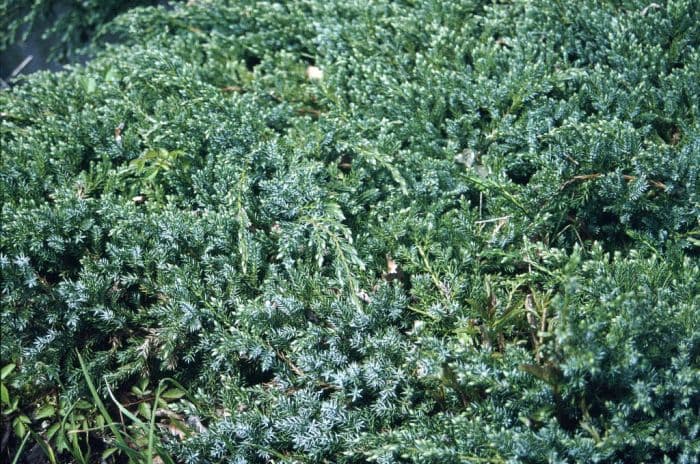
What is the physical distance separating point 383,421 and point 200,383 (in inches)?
31.3

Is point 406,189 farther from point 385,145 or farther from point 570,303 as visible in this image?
point 570,303

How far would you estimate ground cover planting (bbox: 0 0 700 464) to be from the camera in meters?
2.03

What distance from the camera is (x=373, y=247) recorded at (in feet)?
8.36

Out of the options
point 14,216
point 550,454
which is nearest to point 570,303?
point 550,454

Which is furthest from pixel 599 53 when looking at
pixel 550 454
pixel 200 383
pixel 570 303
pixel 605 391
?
pixel 200 383

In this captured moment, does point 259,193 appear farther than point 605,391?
Yes

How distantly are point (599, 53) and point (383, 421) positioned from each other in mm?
1853

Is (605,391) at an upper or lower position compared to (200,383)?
upper

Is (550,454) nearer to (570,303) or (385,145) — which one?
(570,303)

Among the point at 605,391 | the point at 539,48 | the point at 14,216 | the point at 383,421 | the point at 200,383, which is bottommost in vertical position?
the point at 200,383

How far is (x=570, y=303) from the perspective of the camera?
82.2 inches

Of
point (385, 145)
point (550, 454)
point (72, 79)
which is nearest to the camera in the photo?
point (550, 454)

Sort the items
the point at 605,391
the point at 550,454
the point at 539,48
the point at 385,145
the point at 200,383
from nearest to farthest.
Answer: the point at 550,454, the point at 605,391, the point at 200,383, the point at 385,145, the point at 539,48

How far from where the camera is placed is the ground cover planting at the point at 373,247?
2.03 metres
